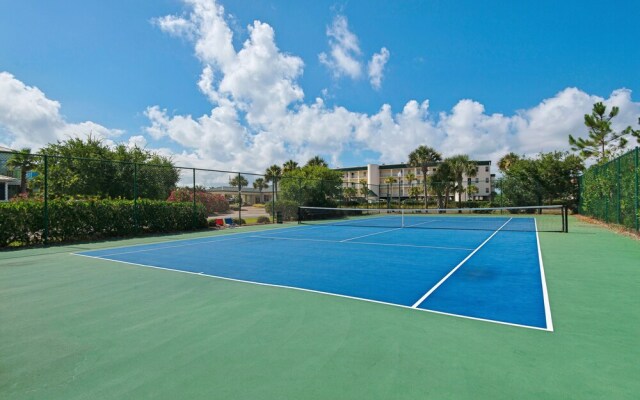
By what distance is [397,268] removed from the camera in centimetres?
724

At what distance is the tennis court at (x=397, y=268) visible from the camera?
15.9 ft

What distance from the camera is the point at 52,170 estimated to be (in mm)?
16953

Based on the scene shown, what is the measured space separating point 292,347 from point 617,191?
58.5 feet

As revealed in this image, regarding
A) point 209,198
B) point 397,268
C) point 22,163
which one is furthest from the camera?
point 209,198

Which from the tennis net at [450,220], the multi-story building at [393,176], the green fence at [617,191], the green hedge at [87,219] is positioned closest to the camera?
the green hedge at [87,219]

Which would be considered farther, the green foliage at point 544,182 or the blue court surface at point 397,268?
the green foliage at point 544,182

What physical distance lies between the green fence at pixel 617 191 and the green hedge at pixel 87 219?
18.1m

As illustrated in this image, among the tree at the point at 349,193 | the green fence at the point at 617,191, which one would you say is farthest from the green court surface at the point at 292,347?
the tree at the point at 349,193

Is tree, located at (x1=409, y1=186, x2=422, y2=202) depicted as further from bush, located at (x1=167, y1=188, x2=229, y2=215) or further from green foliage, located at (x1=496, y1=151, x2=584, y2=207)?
bush, located at (x1=167, y1=188, x2=229, y2=215)

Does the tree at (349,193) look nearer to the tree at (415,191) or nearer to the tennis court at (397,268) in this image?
the tennis court at (397,268)

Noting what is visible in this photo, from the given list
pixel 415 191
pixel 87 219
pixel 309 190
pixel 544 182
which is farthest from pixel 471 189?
pixel 87 219

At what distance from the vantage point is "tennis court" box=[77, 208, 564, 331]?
191 inches

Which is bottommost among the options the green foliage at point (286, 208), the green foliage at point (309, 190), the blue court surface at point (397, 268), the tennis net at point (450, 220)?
the blue court surface at point (397, 268)

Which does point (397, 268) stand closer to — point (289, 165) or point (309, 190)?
point (309, 190)
